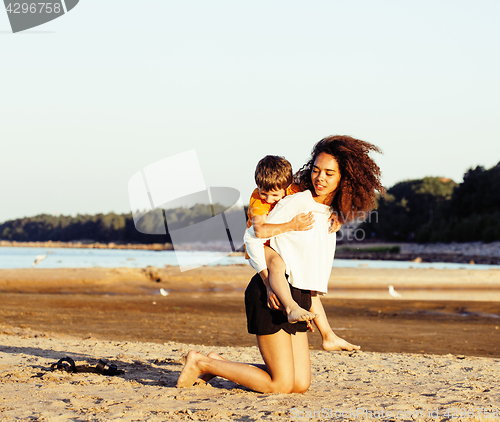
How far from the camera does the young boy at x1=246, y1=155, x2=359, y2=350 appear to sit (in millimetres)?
3435

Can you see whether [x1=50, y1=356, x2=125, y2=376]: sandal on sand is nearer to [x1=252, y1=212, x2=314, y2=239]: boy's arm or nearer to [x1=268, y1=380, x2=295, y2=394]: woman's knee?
[x1=268, y1=380, x2=295, y2=394]: woman's knee

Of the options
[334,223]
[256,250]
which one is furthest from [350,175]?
[256,250]

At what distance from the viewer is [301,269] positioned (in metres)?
3.61

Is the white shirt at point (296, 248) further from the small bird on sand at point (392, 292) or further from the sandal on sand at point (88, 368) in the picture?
the small bird on sand at point (392, 292)

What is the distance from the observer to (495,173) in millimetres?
48969

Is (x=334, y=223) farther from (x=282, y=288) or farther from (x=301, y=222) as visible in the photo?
(x=282, y=288)

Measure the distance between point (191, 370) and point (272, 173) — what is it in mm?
1621

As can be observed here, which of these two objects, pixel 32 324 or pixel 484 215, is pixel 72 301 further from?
pixel 484 215

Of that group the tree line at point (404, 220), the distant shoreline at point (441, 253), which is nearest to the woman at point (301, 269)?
the tree line at point (404, 220)

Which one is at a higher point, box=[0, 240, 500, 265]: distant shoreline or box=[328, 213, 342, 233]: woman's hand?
box=[328, 213, 342, 233]: woman's hand

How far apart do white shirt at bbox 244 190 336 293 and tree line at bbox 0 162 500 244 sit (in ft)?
64.3

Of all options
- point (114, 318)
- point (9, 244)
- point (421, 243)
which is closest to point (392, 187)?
point (421, 243)

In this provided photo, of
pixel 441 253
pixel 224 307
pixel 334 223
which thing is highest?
pixel 334 223

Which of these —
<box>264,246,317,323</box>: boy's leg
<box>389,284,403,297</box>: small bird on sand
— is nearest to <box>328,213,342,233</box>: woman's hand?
<box>264,246,317,323</box>: boy's leg
